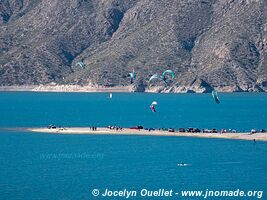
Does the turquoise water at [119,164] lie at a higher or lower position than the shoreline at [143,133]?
higher

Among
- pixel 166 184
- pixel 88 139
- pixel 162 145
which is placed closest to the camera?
pixel 166 184

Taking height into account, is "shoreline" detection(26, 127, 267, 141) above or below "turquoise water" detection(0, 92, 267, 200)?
below

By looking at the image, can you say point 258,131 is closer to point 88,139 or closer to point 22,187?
point 88,139

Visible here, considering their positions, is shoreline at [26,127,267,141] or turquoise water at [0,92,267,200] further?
shoreline at [26,127,267,141]

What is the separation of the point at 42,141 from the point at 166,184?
165ft

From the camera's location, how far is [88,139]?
16275 centimetres

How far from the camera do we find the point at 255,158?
445ft

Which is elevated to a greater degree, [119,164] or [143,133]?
[119,164]

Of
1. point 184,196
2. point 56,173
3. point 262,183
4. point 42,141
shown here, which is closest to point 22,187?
point 56,173

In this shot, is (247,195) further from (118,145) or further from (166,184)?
(118,145)

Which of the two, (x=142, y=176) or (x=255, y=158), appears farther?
(x=255, y=158)

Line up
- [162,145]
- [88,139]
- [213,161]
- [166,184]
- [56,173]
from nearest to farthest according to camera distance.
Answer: [166,184] → [56,173] → [213,161] → [162,145] → [88,139]

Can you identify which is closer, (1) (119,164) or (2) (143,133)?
(1) (119,164)

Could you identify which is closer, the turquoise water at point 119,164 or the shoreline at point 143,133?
the turquoise water at point 119,164
